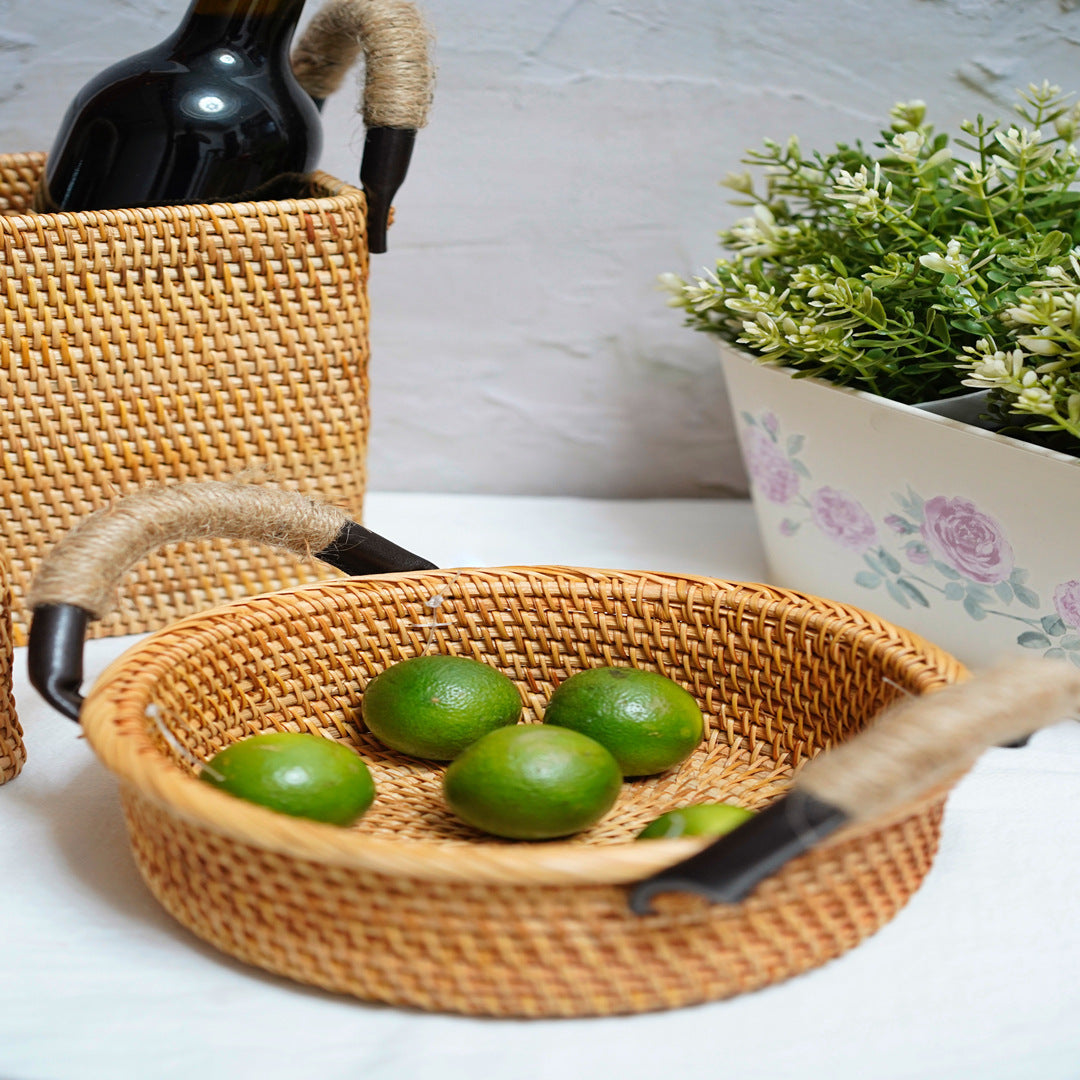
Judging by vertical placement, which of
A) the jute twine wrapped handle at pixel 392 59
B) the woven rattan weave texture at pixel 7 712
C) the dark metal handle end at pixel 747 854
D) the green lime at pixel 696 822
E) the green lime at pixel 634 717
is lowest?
the woven rattan weave texture at pixel 7 712

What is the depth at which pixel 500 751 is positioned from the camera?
51cm

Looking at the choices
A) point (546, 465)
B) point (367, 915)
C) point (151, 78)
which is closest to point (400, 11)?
point (151, 78)

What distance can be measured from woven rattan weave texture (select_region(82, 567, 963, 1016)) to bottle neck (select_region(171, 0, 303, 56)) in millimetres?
363

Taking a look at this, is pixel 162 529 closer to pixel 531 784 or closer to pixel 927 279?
pixel 531 784

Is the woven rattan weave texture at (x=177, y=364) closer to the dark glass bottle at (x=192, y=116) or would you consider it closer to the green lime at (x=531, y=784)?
the dark glass bottle at (x=192, y=116)

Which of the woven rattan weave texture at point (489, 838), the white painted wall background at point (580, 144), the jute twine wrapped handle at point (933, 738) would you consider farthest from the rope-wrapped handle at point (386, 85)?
the jute twine wrapped handle at point (933, 738)

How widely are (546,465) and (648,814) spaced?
56 centimetres

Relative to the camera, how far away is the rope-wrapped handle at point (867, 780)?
1.25ft

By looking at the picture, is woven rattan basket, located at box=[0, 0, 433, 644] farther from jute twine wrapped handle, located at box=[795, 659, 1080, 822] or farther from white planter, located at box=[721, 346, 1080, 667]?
jute twine wrapped handle, located at box=[795, 659, 1080, 822]

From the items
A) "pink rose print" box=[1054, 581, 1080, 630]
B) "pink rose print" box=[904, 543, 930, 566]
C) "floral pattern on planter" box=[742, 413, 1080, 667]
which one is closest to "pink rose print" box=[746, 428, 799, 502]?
"floral pattern on planter" box=[742, 413, 1080, 667]

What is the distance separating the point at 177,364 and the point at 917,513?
496mm

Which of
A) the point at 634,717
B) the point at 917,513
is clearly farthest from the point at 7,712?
the point at 917,513

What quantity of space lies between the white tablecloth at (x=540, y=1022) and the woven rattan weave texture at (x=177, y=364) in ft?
0.73

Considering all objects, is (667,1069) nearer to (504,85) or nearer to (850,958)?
(850,958)
